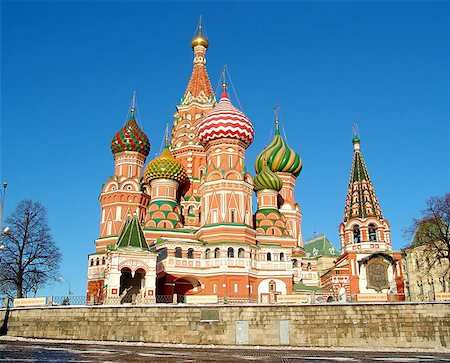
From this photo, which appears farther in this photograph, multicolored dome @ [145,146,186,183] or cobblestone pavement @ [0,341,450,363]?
multicolored dome @ [145,146,186,183]

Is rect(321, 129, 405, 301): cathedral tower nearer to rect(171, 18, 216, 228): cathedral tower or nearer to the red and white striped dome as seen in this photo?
the red and white striped dome

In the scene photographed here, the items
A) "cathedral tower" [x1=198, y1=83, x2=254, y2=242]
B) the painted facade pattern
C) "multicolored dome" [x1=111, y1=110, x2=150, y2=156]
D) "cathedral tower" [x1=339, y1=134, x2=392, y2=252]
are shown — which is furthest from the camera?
"multicolored dome" [x1=111, y1=110, x2=150, y2=156]

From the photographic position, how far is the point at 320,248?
60031mm

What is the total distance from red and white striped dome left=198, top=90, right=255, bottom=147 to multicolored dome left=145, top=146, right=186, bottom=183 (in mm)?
3292

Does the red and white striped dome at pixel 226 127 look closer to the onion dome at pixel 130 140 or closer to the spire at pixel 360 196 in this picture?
the onion dome at pixel 130 140

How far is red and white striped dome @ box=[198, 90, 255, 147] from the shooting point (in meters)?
37.7

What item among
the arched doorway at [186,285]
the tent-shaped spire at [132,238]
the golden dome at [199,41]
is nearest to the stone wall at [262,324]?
the tent-shaped spire at [132,238]

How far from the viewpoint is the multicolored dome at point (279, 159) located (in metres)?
46.8

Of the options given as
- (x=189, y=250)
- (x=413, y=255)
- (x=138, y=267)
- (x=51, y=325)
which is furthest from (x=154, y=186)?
(x=413, y=255)

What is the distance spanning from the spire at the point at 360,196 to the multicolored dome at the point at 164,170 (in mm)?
15611

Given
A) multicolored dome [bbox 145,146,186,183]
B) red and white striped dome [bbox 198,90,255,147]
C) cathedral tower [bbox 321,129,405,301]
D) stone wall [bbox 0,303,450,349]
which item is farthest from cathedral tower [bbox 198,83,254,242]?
stone wall [bbox 0,303,450,349]

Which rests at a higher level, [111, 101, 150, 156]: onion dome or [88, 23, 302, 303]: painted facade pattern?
[111, 101, 150, 156]: onion dome

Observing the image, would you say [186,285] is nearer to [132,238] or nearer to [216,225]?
[216,225]

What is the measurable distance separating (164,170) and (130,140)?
5.26 metres
